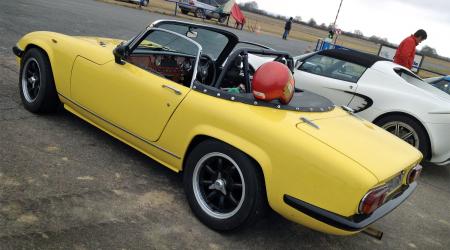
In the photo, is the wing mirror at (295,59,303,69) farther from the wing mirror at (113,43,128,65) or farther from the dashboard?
the wing mirror at (113,43,128,65)

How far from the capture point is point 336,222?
259 centimetres

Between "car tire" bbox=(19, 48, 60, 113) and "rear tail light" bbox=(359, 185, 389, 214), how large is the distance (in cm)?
320

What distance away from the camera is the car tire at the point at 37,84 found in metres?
4.28

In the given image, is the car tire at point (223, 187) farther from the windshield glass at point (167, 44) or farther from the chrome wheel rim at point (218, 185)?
the windshield glass at point (167, 44)

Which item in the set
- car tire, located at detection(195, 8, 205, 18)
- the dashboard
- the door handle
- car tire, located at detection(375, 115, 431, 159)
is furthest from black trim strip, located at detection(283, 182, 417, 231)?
car tire, located at detection(195, 8, 205, 18)

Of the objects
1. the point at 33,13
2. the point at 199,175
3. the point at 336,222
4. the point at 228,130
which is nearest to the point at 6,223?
the point at 199,175

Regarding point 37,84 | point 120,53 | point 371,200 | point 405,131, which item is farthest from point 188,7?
point 371,200

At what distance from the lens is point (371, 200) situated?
261 centimetres

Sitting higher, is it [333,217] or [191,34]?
[191,34]

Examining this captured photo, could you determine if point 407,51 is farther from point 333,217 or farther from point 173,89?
point 333,217

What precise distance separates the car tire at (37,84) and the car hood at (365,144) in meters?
2.67

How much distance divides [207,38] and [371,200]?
2.38 meters

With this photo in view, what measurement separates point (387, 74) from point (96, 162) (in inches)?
169

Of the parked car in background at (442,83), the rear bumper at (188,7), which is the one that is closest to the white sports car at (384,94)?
the parked car in background at (442,83)
